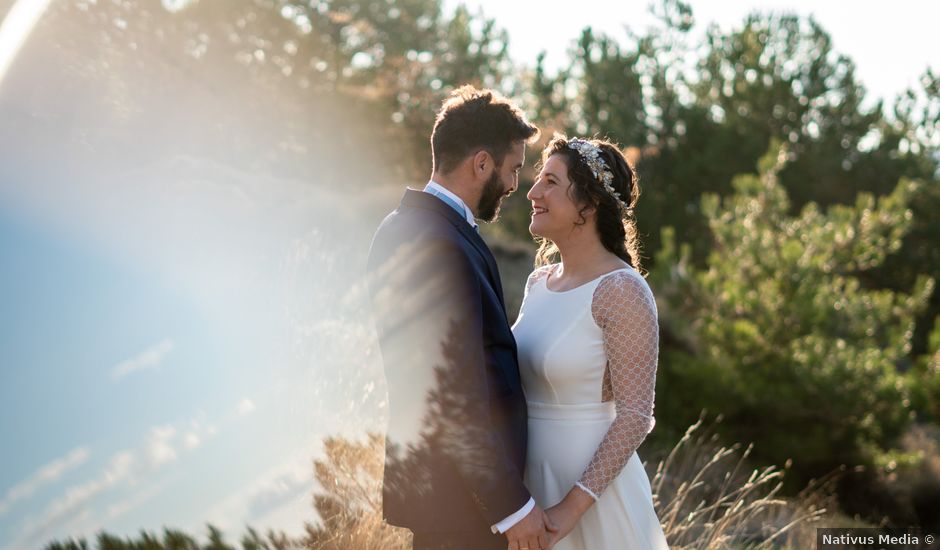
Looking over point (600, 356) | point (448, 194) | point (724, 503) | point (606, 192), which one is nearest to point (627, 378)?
point (600, 356)

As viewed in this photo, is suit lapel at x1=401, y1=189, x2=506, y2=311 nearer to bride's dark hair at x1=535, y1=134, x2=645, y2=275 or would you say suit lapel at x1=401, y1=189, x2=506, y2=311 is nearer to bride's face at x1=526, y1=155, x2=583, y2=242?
bride's face at x1=526, y1=155, x2=583, y2=242

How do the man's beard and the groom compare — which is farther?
the man's beard

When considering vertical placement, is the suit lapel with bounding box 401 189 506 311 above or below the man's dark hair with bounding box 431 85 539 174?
below

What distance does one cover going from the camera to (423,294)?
7.72 ft

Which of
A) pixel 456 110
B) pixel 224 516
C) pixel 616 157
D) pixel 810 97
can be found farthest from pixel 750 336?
pixel 810 97

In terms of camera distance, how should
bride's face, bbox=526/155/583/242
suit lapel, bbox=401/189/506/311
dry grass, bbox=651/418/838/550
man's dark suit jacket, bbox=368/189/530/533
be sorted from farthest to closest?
dry grass, bbox=651/418/838/550, bride's face, bbox=526/155/583/242, suit lapel, bbox=401/189/506/311, man's dark suit jacket, bbox=368/189/530/533

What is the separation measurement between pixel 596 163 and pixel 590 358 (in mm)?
680

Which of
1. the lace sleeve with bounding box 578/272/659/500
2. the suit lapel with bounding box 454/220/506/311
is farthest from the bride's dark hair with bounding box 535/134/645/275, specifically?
the suit lapel with bounding box 454/220/506/311

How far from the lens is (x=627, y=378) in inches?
102

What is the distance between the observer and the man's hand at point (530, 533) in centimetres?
234

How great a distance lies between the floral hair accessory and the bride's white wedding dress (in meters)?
0.31

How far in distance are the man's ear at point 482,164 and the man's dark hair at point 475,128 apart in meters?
0.01

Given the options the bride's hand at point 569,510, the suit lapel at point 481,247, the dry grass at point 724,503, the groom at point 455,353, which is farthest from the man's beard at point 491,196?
the dry grass at point 724,503

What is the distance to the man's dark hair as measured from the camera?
2619 millimetres
